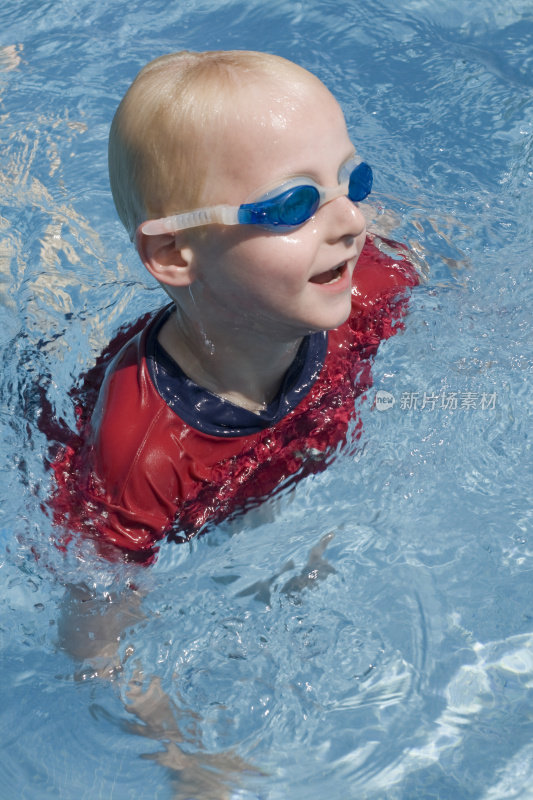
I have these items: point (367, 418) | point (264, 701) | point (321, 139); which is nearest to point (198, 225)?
point (321, 139)

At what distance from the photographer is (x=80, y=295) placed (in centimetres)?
351

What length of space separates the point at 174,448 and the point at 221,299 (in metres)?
0.40

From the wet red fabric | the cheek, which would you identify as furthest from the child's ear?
the wet red fabric

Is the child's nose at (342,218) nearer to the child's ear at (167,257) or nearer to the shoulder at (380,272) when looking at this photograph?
the child's ear at (167,257)

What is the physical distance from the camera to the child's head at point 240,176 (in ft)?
6.63

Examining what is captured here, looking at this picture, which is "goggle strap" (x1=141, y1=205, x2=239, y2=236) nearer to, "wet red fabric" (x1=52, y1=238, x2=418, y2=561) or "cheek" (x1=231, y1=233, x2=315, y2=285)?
Answer: "cheek" (x1=231, y1=233, x2=315, y2=285)

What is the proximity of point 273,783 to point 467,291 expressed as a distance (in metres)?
1.84

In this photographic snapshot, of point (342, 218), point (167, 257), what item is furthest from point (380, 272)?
point (167, 257)

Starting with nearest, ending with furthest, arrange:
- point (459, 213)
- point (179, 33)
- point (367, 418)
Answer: point (367, 418), point (459, 213), point (179, 33)

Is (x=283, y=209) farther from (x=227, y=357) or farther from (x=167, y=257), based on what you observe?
(x=227, y=357)

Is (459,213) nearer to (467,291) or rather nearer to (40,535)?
(467,291)

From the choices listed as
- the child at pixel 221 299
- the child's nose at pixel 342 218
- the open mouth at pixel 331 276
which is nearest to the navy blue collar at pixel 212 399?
the child at pixel 221 299

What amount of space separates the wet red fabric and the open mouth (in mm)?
406

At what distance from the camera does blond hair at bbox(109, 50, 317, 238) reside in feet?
6.65
